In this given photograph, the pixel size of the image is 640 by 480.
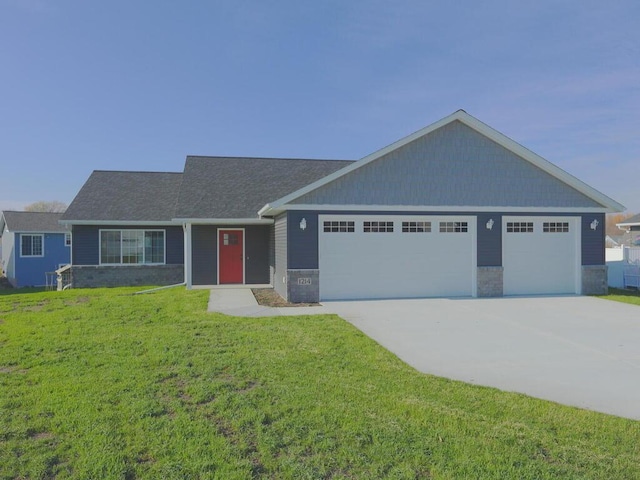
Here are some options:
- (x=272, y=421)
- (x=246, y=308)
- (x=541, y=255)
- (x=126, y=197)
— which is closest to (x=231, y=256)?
(x=246, y=308)

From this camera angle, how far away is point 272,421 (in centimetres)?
412

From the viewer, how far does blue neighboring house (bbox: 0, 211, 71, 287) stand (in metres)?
25.7

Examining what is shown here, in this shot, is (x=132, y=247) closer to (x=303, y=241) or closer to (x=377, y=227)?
(x=303, y=241)

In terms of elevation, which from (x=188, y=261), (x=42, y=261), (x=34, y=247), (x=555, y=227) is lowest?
(x=42, y=261)

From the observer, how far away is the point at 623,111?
17.2m

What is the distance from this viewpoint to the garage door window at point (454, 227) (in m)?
13.5

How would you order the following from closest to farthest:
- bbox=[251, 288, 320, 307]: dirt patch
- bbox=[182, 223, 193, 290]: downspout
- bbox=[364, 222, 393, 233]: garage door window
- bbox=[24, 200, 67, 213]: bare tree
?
bbox=[251, 288, 320, 307]: dirt patch < bbox=[364, 222, 393, 233]: garage door window < bbox=[182, 223, 193, 290]: downspout < bbox=[24, 200, 67, 213]: bare tree

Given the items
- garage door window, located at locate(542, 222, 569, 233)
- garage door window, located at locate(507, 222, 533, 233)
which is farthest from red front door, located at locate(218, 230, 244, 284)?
garage door window, located at locate(542, 222, 569, 233)

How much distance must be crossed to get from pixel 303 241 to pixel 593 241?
32.3ft

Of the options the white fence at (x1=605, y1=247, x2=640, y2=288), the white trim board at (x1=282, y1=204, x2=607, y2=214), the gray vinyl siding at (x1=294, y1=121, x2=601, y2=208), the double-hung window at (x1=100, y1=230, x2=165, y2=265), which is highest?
the gray vinyl siding at (x1=294, y1=121, x2=601, y2=208)

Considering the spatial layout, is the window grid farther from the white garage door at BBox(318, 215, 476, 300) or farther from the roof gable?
the roof gable

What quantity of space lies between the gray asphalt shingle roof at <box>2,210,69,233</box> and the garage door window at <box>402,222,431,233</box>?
21.7 meters

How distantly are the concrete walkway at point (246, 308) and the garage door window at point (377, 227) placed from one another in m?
2.98

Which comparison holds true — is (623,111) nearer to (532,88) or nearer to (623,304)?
(532,88)
